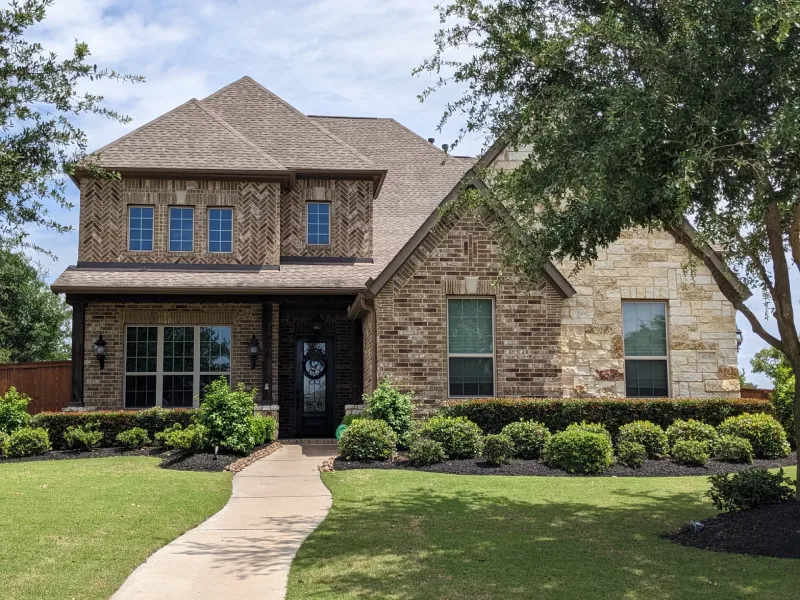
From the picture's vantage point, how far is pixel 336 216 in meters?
21.2

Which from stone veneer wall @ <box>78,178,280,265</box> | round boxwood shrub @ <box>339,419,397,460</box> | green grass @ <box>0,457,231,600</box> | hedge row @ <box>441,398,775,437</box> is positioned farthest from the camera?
stone veneer wall @ <box>78,178,280,265</box>

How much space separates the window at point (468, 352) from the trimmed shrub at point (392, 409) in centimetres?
151

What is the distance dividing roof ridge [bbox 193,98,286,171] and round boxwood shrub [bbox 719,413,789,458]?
11.7 meters

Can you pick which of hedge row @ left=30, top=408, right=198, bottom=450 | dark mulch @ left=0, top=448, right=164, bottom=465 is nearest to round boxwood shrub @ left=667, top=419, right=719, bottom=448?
hedge row @ left=30, top=408, right=198, bottom=450

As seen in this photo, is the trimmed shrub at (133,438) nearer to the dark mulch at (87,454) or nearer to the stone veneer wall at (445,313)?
the dark mulch at (87,454)

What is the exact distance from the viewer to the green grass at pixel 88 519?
6594 mm

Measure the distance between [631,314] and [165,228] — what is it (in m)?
11.1

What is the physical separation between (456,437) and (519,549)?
5960 millimetres

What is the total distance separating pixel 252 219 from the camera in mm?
20109

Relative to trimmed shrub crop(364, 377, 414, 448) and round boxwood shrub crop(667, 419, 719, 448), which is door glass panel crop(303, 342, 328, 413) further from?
round boxwood shrub crop(667, 419, 719, 448)

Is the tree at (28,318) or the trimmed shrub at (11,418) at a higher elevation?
the tree at (28,318)

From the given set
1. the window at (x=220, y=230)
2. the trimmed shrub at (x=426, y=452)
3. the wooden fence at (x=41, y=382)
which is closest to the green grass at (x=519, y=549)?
the trimmed shrub at (x=426, y=452)

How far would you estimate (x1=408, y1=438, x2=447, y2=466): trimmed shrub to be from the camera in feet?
43.3

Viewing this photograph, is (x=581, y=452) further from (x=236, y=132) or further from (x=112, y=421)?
(x=236, y=132)
